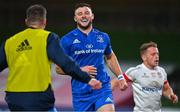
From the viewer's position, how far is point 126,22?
1959 centimetres

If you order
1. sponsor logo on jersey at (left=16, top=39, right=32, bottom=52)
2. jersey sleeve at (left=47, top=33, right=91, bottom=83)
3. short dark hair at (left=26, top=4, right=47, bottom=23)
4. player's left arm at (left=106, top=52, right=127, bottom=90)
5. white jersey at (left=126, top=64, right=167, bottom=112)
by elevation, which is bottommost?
white jersey at (left=126, top=64, right=167, bottom=112)

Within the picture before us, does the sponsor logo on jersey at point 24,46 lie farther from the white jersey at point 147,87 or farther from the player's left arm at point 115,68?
the white jersey at point 147,87

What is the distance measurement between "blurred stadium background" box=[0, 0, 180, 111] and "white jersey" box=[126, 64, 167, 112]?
9.61 meters

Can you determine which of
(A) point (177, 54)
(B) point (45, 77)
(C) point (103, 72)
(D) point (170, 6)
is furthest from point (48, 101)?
(D) point (170, 6)

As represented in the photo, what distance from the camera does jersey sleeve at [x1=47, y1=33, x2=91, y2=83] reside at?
19.0 ft

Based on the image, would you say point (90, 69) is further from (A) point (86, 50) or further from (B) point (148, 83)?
(B) point (148, 83)

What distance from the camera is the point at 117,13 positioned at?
19781mm

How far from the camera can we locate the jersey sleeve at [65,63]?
19.0 ft

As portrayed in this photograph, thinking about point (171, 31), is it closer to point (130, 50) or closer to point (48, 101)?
point (130, 50)

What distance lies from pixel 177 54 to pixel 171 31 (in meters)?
1.02

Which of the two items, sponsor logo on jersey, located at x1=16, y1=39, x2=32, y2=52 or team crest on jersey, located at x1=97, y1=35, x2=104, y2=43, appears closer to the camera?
sponsor logo on jersey, located at x1=16, y1=39, x2=32, y2=52

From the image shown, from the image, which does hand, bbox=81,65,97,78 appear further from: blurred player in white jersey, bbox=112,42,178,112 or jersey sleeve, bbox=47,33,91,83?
jersey sleeve, bbox=47,33,91,83

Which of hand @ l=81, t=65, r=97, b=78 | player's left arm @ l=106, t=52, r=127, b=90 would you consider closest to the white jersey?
player's left arm @ l=106, t=52, r=127, b=90

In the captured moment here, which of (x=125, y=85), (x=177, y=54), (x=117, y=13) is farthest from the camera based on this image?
(x=117, y=13)
